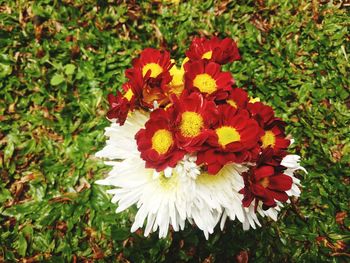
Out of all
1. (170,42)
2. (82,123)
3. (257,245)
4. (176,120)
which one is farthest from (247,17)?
(176,120)

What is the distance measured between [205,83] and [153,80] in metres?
0.23

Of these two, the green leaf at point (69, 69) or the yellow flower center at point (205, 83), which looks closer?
the yellow flower center at point (205, 83)

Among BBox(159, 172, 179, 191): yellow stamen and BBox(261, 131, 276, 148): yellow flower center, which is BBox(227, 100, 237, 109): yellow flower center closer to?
BBox(261, 131, 276, 148): yellow flower center

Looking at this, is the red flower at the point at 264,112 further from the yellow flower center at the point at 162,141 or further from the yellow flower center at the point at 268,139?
the yellow flower center at the point at 162,141

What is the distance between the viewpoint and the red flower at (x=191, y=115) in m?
1.28

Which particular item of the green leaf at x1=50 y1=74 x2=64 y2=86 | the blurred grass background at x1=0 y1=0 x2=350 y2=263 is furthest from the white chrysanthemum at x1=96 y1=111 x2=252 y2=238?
the green leaf at x1=50 y1=74 x2=64 y2=86

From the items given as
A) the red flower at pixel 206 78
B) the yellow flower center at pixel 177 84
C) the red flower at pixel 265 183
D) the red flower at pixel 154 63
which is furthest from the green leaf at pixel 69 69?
the red flower at pixel 265 183

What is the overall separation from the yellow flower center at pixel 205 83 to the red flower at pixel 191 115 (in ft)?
0.41

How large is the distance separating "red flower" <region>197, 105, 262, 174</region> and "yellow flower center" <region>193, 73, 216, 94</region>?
162mm

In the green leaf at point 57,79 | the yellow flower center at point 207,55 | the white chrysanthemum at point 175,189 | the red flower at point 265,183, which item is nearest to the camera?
the red flower at point 265,183

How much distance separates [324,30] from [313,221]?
1.78 meters

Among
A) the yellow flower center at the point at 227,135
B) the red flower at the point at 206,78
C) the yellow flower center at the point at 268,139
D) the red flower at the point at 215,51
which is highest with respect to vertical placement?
the red flower at the point at 215,51

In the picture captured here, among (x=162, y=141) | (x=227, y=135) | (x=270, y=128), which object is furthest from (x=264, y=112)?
(x=162, y=141)

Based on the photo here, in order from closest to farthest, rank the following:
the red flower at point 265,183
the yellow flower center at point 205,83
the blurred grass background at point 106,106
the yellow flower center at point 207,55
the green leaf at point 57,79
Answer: the red flower at point 265,183 → the yellow flower center at point 205,83 → the yellow flower center at point 207,55 → the blurred grass background at point 106,106 → the green leaf at point 57,79
